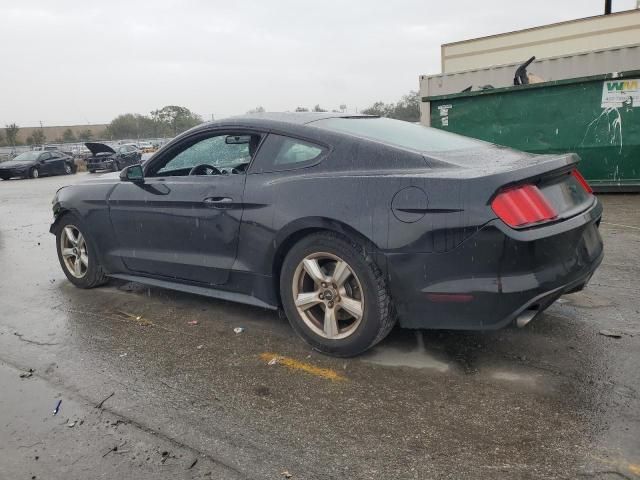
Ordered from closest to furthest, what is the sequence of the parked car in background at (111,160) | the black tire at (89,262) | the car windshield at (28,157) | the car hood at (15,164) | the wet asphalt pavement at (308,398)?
the wet asphalt pavement at (308,398) → the black tire at (89,262) → the car hood at (15,164) → the car windshield at (28,157) → the parked car in background at (111,160)

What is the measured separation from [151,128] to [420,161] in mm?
59023

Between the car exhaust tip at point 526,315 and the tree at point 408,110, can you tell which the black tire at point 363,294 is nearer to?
the car exhaust tip at point 526,315

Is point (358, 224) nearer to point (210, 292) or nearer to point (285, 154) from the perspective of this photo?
point (285, 154)

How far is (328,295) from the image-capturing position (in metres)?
3.33

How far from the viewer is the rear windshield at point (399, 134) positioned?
11.4 feet

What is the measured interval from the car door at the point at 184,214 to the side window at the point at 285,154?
18 centimetres

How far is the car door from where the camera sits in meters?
3.77

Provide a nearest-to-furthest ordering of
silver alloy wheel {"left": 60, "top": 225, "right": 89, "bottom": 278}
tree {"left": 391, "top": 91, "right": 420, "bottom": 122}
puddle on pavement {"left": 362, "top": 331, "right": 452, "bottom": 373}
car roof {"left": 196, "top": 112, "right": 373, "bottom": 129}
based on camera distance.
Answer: puddle on pavement {"left": 362, "top": 331, "right": 452, "bottom": 373} → car roof {"left": 196, "top": 112, "right": 373, "bottom": 129} → silver alloy wheel {"left": 60, "top": 225, "right": 89, "bottom": 278} → tree {"left": 391, "top": 91, "right": 420, "bottom": 122}

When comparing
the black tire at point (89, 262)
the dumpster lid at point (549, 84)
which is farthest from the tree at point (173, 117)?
the black tire at point (89, 262)

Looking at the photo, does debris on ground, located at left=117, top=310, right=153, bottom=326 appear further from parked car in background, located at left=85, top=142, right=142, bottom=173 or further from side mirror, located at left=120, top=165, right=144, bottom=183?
parked car in background, located at left=85, top=142, right=142, bottom=173

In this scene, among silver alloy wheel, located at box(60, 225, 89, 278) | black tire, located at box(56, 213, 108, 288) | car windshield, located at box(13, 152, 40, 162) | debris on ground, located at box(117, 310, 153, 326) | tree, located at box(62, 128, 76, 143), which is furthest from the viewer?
tree, located at box(62, 128, 76, 143)

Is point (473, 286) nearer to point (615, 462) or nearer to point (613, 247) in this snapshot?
point (615, 462)

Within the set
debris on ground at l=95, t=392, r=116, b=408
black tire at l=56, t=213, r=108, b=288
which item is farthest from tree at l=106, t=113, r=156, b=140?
debris on ground at l=95, t=392, r=116, b=408

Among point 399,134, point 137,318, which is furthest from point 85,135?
point 399,134
